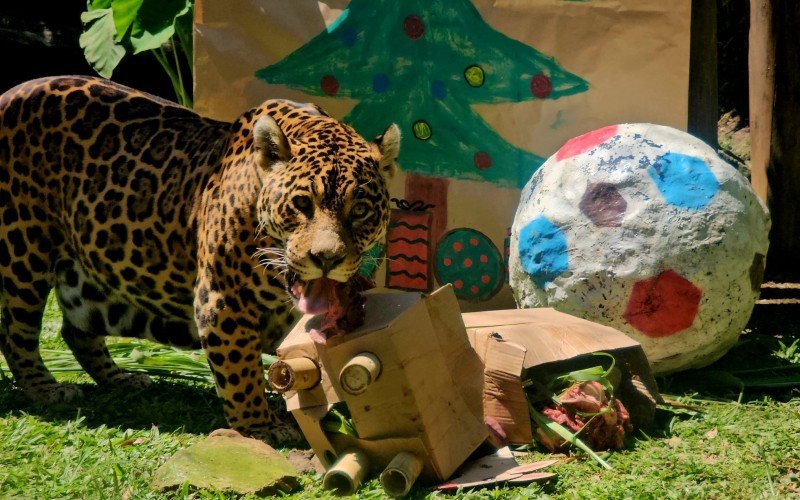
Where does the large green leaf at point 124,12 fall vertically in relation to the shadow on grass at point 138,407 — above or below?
above

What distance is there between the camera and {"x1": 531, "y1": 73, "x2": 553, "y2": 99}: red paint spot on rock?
21.6ft

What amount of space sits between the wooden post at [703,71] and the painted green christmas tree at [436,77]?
1110 mm

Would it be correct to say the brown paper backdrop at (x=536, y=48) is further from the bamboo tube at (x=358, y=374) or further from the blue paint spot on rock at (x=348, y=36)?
the bamboo tube at (x=358, y=374)

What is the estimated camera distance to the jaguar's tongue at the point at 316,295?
13.7 feet

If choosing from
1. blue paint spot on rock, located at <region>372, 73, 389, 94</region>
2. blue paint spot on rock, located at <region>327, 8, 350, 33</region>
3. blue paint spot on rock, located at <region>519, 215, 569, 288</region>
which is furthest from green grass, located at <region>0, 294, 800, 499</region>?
blue paint spot on rock, located at <region>327, 8, 350, 33</region>

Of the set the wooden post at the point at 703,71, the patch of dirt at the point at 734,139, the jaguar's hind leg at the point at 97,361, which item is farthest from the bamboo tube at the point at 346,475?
the patch of dirt at the point at 734,139

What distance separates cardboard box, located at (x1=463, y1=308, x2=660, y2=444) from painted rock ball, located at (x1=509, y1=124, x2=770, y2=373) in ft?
1.09

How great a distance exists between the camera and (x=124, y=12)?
845cm

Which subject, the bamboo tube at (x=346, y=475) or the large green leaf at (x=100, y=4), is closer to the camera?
the bamboo tube at (x=346, y=475)

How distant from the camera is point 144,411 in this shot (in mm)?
5387

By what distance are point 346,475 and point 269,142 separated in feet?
4.93

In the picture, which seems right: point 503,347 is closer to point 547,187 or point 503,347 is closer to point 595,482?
point 595,482

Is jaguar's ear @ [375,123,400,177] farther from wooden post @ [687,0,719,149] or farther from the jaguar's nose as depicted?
wooden post @ [687,0,719,149]

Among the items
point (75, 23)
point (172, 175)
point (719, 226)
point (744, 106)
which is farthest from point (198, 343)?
point (744, 106)
